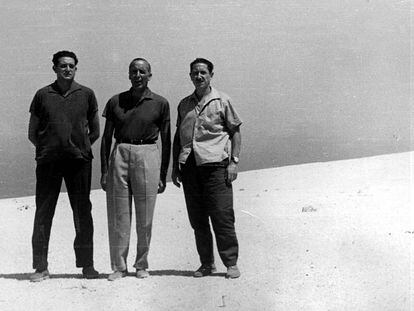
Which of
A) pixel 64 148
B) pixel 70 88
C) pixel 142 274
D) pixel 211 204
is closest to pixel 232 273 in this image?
pixel 211 204

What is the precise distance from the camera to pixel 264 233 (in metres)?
7.91

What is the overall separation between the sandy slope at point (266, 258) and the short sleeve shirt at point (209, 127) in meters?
1.07

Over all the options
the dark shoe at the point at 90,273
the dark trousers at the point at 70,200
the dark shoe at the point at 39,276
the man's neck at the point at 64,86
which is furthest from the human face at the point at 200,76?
the dark shoe at the point at 39,276

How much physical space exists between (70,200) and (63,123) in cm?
68

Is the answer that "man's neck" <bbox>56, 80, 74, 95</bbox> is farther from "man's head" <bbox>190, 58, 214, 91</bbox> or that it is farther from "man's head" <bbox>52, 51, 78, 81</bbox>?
"man's head" <bbox>190, 58, 214, 91</bbox>

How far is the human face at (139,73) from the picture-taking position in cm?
545

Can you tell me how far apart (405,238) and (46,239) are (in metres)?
4.00

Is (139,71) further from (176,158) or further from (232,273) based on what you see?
(232,273)

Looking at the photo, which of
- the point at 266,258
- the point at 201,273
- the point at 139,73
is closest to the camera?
the point at 139,73

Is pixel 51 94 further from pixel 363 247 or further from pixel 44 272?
pixel 363 247

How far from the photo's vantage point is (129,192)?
5676mm

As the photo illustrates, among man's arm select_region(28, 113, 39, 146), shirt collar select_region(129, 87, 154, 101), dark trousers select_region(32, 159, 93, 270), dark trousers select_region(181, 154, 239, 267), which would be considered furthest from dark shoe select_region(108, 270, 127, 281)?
shirt collar select_region(129, 87, 154, 101)

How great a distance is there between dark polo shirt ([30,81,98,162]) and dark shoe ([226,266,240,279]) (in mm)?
1543

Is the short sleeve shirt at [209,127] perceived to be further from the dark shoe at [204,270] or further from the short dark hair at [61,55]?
the short dark hair at [61,55]
